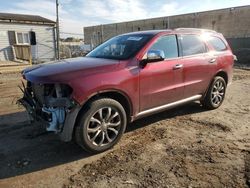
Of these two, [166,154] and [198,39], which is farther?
[198,39]

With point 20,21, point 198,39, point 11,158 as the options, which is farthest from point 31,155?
point 20,21

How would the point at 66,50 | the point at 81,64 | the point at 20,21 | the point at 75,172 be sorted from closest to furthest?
the point at 75,172 → the point at 81,64 → the point at 20,21 → the point at 66,50

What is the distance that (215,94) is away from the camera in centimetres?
651

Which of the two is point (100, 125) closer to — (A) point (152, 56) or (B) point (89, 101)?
(B) point (89, 101)

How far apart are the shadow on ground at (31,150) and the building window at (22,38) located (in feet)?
53.5

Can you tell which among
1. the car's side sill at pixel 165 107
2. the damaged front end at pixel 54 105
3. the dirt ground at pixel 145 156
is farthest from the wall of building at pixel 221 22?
the damaged front end at pixel 54 105

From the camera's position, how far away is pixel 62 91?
3971 millimetres

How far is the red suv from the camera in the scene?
3.96 metres

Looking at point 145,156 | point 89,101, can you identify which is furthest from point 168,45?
point 145,156

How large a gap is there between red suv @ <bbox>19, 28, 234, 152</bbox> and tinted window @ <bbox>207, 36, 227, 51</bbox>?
95mm

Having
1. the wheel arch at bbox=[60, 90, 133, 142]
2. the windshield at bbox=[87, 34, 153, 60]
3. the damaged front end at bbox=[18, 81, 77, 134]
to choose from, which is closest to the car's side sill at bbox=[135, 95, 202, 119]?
the wheel arch at bbox=[60, 90, 133, 142]

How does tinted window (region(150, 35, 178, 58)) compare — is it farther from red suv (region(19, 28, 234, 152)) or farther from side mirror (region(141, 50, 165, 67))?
side mirror (region(141, 50, 165, 67))

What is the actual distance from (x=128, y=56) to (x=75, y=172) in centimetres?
205

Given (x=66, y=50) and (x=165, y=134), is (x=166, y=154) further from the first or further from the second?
(x=66, y=50)
